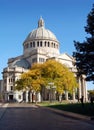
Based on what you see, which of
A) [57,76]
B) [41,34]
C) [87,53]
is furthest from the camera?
[41,34]

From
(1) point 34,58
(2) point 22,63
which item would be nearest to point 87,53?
(1) point 34,58

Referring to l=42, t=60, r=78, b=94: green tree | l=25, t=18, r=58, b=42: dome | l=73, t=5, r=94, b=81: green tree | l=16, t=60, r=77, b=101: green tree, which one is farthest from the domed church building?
l=73, t=5, r=94, b=81: green tree

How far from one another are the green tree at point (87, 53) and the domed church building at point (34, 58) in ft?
288

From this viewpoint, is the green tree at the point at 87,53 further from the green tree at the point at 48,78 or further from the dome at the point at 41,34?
the dome at the point at 41,34

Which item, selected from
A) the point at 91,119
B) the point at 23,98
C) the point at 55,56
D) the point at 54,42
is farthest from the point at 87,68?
the point at 54,42

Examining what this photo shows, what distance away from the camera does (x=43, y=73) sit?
9150 cm

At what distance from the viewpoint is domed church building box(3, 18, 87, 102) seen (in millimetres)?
133750

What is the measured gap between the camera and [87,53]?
40.5 meters

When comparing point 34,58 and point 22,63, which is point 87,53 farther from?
point 22,63

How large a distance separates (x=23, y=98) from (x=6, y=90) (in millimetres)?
7838

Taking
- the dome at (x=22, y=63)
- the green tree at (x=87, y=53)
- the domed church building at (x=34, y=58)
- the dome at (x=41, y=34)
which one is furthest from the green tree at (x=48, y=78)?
the dome at (x=41, y=34)

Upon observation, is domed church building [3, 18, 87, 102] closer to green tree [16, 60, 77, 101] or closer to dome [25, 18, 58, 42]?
dome [25, 18, 58, 42]

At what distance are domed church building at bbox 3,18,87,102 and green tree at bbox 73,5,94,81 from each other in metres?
87.9

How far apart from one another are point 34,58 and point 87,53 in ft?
343
